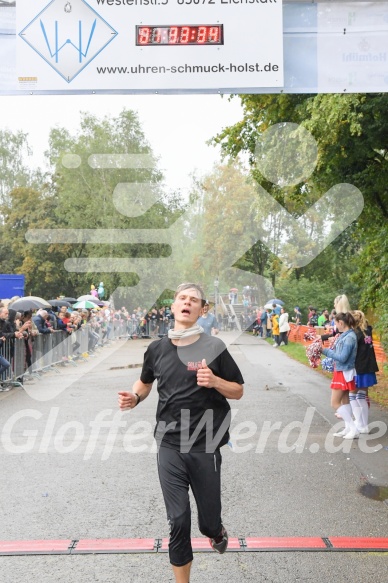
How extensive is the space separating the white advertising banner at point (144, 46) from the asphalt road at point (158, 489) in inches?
143

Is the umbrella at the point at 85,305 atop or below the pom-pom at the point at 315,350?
below

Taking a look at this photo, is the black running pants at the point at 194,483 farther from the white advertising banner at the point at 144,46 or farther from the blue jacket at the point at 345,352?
the blue jacket at the point at 345,352

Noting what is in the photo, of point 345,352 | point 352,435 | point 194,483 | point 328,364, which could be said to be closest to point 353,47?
point 345,352

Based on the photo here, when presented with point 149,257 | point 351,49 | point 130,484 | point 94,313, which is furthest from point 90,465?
point 149,257

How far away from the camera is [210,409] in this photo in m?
4.48

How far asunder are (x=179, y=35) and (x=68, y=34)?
1.02 m

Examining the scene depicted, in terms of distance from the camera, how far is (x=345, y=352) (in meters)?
9.39

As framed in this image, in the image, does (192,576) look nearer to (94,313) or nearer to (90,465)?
(90,465)

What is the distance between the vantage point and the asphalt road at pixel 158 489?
4.89 meters

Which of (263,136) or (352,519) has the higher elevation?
(263,136)

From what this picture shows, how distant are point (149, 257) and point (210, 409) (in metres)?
45.6

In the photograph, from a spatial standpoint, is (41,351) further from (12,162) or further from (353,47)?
(12,162)

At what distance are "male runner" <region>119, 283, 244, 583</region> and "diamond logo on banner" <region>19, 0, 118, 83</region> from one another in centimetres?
347

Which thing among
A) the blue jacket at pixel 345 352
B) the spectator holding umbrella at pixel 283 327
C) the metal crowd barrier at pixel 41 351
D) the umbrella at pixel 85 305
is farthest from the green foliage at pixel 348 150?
the umbrella at pixel 85 305
